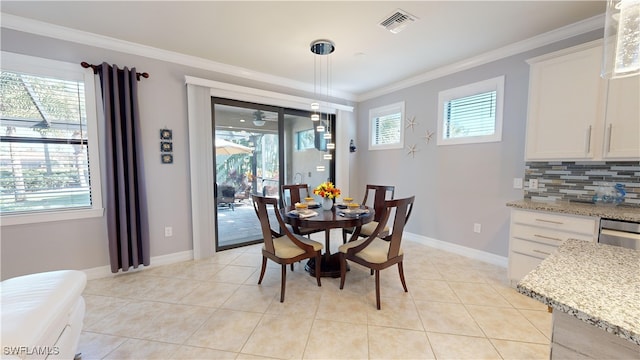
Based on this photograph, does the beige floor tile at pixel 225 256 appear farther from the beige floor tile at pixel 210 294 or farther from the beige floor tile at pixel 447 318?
the beige floor tile at pixel 447 318

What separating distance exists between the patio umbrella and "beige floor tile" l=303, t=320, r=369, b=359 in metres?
→ 2.56

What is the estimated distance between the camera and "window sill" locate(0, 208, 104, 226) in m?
2.30

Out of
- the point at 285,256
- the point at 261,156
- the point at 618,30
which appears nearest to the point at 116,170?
the point at 261,156

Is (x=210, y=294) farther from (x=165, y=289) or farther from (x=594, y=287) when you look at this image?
(x=594, y=287)

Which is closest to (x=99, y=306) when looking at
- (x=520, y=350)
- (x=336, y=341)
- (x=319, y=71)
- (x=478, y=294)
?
(x=336, y=341)

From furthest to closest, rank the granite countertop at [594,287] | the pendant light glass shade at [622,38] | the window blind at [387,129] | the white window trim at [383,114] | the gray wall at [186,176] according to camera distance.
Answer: the window blind at [387,129] → the white window trim at [383,114] → the gray wall at [186,176] → the pendant light glass shade at [622,38] → the granite countertop at [594,287]

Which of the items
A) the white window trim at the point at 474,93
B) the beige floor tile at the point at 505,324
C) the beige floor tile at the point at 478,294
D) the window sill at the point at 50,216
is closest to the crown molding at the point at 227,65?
the white window trim at the point at 474,93

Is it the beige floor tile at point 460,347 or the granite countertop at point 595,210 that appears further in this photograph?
the granite countertop at point 595,210

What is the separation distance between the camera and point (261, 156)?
151 inches

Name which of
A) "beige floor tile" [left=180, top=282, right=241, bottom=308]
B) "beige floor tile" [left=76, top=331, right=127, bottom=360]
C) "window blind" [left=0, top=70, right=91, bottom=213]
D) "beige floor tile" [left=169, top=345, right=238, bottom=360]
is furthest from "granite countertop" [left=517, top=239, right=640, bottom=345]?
"window blind" [left=0, top=70, right=91, bottom=213]

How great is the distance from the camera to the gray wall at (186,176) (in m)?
2.42

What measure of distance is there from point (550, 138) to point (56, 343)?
3.94 m

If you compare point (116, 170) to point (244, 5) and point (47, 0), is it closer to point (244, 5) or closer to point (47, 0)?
point (47, 0)

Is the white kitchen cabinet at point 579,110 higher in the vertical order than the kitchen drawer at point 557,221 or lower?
higher
